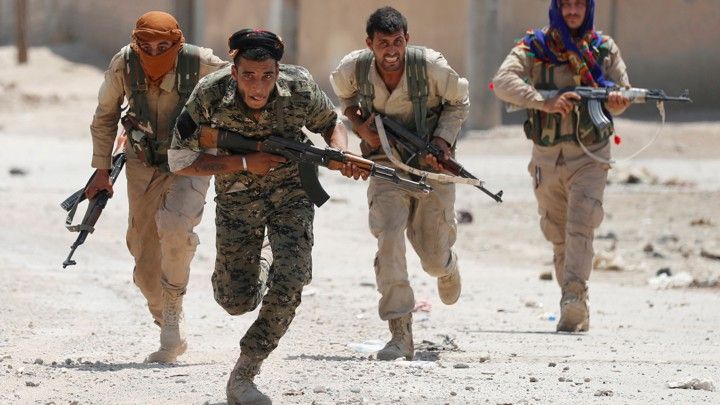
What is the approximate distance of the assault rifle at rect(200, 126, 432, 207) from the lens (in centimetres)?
589

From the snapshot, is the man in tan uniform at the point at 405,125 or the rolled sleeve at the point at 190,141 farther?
the man in tan uniform at the point at 405,125

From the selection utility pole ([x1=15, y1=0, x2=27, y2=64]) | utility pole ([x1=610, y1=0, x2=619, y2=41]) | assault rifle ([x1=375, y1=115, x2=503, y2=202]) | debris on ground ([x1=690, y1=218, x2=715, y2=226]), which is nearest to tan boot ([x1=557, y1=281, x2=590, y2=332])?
assault rifle ([x1=375, y1=115, x2=503, y2=202])

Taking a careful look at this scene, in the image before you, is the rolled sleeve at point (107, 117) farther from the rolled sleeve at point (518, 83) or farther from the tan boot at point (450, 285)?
the rolled sleeve at point (518, 83)

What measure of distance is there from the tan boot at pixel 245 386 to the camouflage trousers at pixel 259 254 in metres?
0.04

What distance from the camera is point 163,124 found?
730 cm

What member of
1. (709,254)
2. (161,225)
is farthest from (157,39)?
(709,254)

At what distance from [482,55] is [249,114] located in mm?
16547

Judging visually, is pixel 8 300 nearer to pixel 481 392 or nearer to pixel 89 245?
pixel 89 245

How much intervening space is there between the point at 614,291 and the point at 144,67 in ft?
15.3

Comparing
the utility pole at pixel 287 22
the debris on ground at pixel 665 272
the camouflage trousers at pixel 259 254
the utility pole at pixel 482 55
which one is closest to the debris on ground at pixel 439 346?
the camouflage trousers at pixel 259 254

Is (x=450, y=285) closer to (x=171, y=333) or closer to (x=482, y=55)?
(x=171, y=333)

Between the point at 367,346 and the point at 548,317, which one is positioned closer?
the point at 367,346

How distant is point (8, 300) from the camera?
29.6 ft

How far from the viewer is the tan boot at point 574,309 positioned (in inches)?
329
